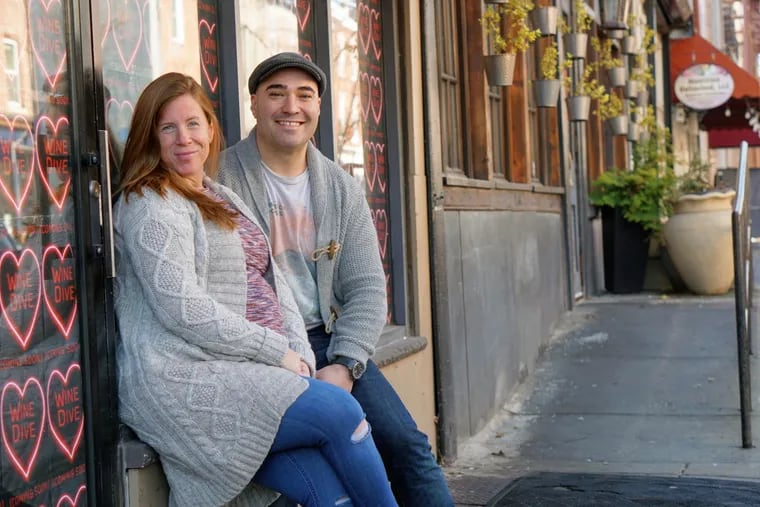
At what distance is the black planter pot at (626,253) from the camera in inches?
460

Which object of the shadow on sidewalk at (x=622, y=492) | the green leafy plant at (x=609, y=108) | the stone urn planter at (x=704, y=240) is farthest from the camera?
the green leafy plant at (x=609, y=108)

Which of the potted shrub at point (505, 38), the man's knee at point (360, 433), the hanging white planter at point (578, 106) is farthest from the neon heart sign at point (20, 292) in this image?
the hanging white planter at point (578, 106)

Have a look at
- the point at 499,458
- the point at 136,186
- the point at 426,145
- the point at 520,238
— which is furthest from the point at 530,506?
the point at 520,238

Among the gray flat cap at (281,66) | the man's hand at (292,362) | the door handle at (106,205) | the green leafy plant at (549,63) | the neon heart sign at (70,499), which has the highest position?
the green leafy plant at (549,63)

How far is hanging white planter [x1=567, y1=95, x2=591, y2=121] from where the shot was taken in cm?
1037

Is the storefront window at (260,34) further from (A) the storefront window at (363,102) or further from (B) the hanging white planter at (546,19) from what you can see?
(B) the hanging white planter at (546,19)

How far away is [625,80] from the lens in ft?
42.2

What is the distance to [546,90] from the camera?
352 inches

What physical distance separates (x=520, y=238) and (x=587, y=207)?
358 centimetres

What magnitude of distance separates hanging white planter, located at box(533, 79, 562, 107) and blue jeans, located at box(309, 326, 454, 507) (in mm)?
5453

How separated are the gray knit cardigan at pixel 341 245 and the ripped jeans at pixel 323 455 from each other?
22.0 inches

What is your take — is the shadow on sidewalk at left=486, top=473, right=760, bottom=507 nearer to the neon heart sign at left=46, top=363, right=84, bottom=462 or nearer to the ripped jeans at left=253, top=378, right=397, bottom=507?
the ripped jeans at left=253, top=378, right=397, bottom=507

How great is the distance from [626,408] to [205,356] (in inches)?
187

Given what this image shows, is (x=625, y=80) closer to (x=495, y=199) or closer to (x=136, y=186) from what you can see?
(x=495, y=199)
